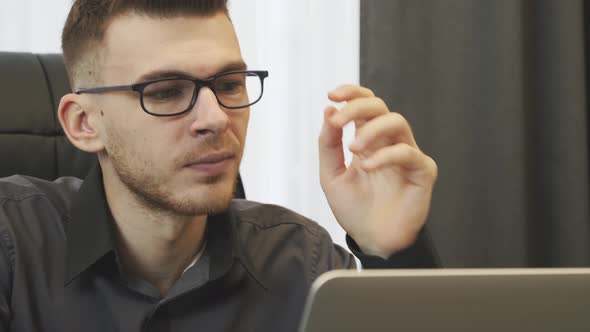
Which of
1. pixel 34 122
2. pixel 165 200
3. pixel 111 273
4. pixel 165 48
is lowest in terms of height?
pixel 111 273

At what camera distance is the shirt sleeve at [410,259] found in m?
1.06

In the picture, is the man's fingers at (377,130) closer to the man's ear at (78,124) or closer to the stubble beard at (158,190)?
the stubble beard at (158,190)

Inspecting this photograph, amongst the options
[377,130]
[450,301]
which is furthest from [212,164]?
[450,301]

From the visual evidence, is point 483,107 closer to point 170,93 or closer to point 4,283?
point 170,93

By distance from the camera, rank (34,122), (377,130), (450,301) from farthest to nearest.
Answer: (34,122), (377,130), (450,301)

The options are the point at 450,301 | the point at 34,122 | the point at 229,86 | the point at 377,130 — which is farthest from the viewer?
the point at 34,122

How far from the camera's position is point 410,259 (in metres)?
1.06

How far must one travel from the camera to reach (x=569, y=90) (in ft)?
6.37

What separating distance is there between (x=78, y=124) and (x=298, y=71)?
37.9 inches

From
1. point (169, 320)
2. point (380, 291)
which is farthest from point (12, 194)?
point (380, 291)

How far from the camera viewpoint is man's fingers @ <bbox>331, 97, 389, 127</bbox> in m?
0.97

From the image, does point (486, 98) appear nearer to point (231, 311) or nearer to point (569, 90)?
point (569, 90)

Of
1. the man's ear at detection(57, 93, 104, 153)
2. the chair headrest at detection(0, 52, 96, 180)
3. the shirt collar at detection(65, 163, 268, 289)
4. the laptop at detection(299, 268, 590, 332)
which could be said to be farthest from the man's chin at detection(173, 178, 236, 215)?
the laptop at detection(299, 268, 590, 332)

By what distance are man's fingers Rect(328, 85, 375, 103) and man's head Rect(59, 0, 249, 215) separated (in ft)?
0.65
